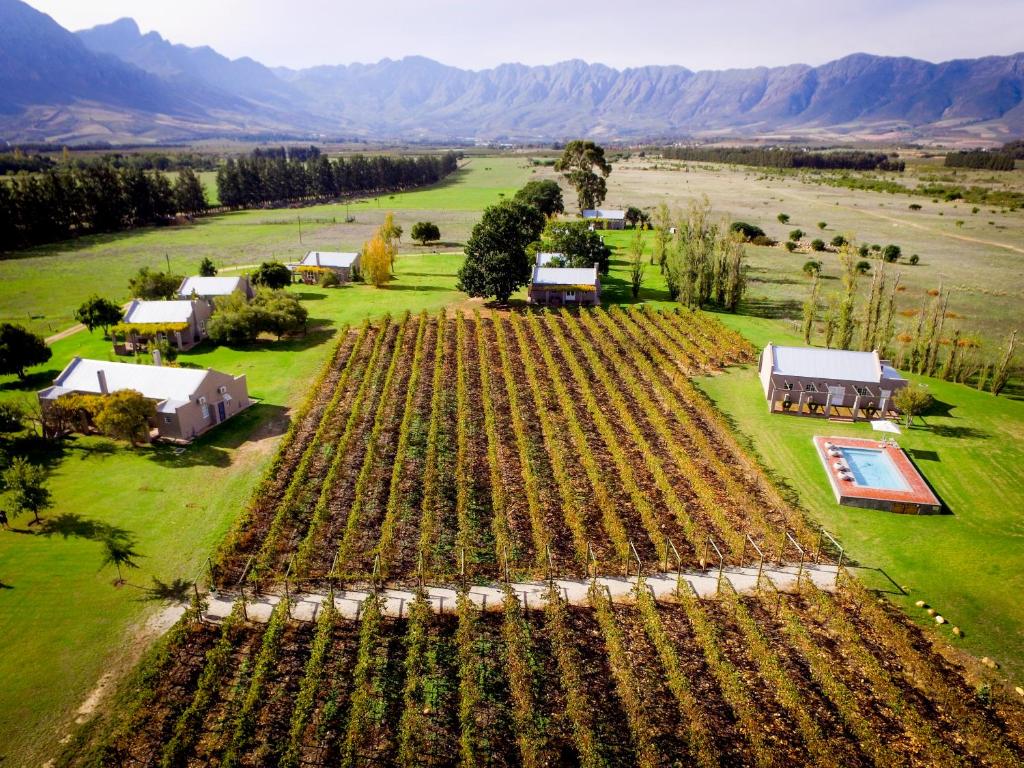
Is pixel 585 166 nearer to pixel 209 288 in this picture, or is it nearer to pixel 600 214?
pixel 600 214

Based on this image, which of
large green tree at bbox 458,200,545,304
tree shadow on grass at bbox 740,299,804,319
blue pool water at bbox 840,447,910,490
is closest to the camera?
blue pool water at bbox 840,447,910,490

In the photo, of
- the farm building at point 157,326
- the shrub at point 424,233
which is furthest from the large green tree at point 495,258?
the shrub at point 424,233

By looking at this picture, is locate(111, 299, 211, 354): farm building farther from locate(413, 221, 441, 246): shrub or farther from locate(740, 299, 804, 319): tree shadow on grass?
locate(740, 299, 804, 319): tree shadow on grass

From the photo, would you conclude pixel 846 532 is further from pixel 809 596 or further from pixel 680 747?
pixel 680 747

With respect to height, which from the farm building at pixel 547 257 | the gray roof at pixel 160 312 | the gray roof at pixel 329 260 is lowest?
the gray roof at pixel 160 312

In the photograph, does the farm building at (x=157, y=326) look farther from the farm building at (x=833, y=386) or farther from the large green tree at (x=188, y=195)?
the large green tree at (x=188, y=195)

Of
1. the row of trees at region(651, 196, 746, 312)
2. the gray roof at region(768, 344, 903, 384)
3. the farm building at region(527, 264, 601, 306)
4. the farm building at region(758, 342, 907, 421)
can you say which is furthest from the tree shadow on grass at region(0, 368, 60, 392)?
the row of trees at region(651, 196, 746, 312)
